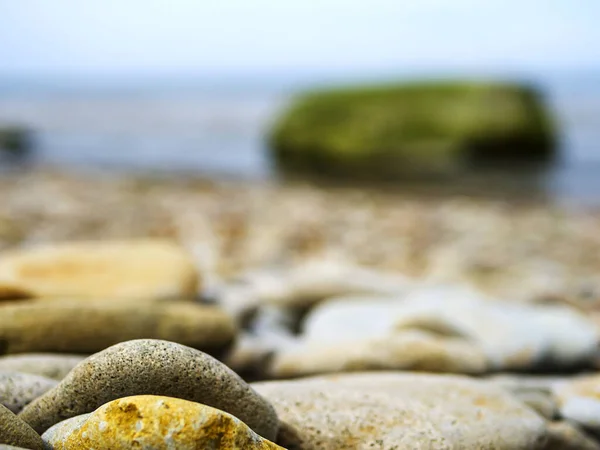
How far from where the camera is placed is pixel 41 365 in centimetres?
233

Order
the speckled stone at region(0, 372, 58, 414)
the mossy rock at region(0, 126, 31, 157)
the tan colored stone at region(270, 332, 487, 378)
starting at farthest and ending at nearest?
1. the mossy rock at region(0, 126, 31, 157)
2. the tan colored stone at region(270, 332, 487, 378)
3. the speckled stone at region(0, 372, 58, 414)

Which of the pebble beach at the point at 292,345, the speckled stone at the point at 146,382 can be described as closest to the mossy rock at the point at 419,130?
the pebble beach at the point at 292,345

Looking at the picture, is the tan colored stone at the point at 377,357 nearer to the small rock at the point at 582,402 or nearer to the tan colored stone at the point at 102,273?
the small rock at the point at 582,402

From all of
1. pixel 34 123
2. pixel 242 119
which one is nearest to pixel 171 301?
pixel 242 119

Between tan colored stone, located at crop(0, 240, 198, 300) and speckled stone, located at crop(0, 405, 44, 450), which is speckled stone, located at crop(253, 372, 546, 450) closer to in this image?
speckled stone, located at crop(0, 405, 44, 450)

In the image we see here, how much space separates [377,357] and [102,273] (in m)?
1.47

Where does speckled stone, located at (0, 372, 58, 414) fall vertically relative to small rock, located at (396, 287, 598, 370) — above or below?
above

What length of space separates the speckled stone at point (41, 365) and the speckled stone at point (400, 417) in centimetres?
70

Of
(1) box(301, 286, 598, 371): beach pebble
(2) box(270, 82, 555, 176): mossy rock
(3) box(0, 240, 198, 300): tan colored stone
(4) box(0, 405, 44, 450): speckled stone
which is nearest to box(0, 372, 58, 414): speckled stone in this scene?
(4) box(0, 405, 44, 450): speckled stone

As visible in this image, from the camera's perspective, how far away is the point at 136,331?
270 centimetres

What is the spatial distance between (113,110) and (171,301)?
3359cm

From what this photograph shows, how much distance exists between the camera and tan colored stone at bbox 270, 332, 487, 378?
2857 millimetres

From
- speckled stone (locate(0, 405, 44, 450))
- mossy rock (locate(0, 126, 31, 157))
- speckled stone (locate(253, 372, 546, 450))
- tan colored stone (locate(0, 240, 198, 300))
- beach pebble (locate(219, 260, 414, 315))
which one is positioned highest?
speckled stone (locate(0, 405, 44, 450))

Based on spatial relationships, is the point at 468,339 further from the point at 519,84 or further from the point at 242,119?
the point at 242,119
